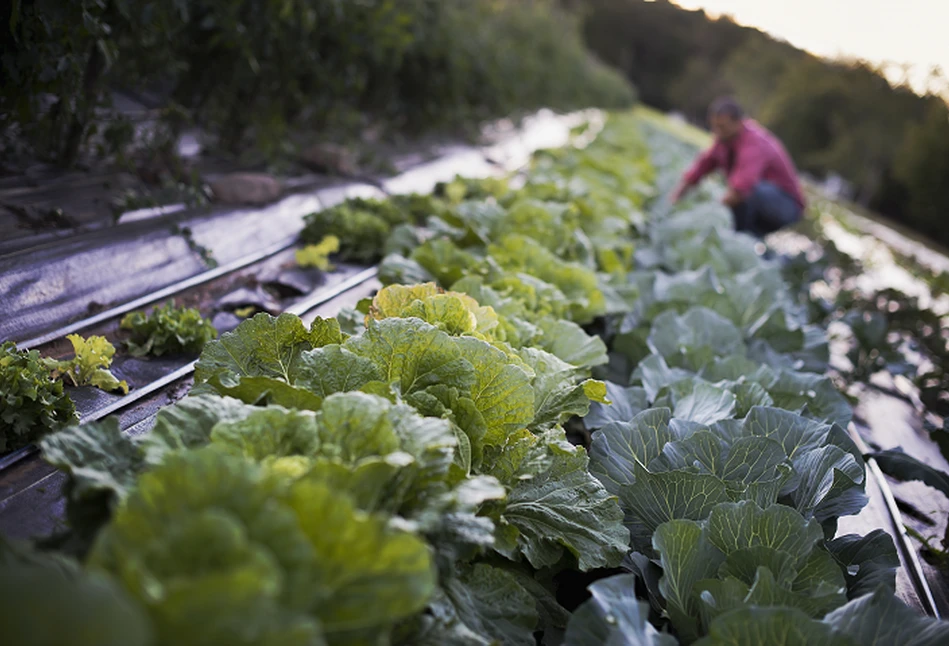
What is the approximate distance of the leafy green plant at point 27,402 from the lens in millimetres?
1770

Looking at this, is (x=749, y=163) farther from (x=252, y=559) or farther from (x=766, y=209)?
(x=252, y=559)

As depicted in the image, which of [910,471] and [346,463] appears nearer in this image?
[346,463]

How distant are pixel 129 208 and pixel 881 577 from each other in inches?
130

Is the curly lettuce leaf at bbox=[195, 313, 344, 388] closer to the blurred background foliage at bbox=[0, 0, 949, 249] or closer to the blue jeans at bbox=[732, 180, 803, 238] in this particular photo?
the blurred background foliage at bbox=[0, 0, 949, 249]

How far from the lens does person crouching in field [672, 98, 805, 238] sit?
22.7 ft

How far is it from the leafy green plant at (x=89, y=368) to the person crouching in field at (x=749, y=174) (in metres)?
5.93

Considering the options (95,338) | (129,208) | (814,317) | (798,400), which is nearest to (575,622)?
(798,400)

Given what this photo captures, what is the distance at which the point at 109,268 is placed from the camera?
287 cm

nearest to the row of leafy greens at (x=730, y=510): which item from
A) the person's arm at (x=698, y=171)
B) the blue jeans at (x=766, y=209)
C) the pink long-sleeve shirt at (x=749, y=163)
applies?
the person's arm at (x=698, y=171)

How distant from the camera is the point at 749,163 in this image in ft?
22.7

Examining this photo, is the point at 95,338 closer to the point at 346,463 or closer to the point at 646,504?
the point at 346,463

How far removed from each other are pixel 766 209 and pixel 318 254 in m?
5.33

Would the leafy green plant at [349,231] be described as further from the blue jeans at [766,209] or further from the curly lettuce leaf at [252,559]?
the blue jeans at [766,209]

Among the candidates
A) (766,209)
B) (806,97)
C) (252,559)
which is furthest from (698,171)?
(806,97)
